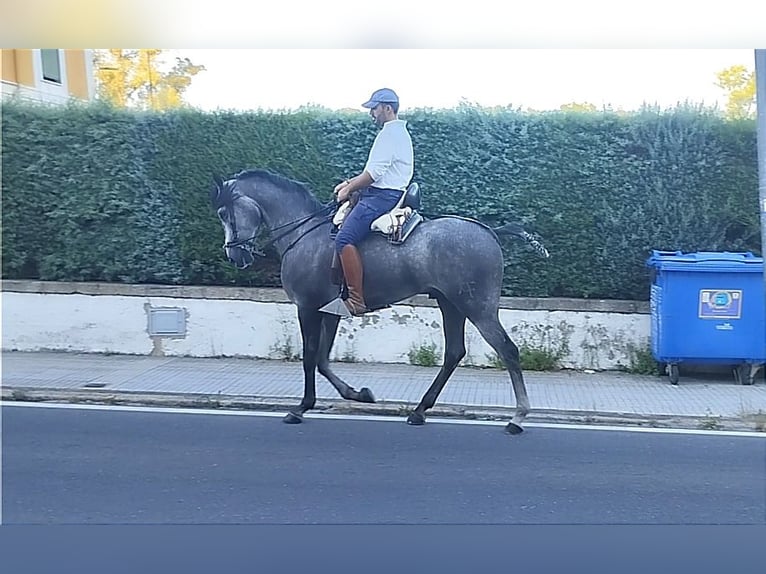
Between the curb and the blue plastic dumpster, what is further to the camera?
the blue plastic dumpster

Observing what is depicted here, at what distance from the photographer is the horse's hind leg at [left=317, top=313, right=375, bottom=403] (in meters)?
5.56

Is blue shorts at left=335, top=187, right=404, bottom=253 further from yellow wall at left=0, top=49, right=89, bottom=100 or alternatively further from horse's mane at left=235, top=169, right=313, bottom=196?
yellow wall at left=0, top=49, right=89, bottom=100

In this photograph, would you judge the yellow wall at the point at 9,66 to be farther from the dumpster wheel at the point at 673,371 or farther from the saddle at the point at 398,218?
the dumpster wheel at the point at 673,371

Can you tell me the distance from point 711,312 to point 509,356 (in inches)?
95.9

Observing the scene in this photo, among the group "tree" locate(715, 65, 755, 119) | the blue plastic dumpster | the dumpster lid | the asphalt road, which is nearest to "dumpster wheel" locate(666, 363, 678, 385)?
the blue plastic dumpster

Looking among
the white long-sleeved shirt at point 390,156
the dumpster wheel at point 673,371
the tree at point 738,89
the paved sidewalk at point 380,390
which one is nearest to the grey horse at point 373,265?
the paved sidewalk at point 380,390

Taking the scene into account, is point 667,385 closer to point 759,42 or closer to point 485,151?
point 485,151

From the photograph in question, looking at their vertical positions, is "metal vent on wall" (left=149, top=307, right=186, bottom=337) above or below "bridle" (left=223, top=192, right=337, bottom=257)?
below

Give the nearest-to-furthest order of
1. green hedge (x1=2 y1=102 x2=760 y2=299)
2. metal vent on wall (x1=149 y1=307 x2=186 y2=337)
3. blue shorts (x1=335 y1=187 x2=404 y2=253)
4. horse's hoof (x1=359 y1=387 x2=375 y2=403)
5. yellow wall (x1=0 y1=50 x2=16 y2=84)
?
yellow wall (x1=0 y1=50 x2=16 y2=84) → blue shorts (x1=335 y1=187 x2=404 y2=253) → horse's hoof (x1=359 y1=387 x2=375 y2=403) → metal vent on wall (x1=149 y1=307 x2=186 y2=337) → green hedge (x1=2 y1=102 x2=760 y2=299)

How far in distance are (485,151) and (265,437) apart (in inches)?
126

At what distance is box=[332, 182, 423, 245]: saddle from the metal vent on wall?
197 centimetres

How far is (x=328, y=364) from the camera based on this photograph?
5691 mm

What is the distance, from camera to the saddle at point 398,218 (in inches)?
205

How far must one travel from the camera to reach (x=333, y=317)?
5539mm
